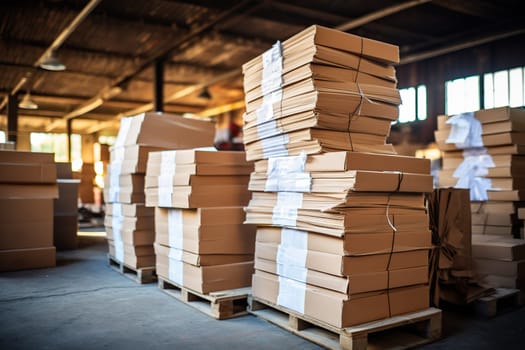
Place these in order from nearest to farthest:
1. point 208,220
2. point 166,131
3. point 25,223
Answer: point 208,220 → point 166,131 → point 25,223

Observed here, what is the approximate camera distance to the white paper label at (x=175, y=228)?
187 inches

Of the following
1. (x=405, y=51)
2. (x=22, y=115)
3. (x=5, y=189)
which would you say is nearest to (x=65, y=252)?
(x=5, y=189)

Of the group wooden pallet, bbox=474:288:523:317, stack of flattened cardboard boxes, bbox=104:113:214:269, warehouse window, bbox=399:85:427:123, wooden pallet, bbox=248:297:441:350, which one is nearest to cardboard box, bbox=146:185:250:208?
stack of flattened cardboard boxes, bbox=104:113:214:269

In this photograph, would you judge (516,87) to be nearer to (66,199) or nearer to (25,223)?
(66,199)

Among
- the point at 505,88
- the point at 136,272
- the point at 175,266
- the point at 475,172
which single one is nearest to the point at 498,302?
the point at 475,172

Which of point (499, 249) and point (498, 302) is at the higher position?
point (499, 249)

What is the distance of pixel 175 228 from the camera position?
483 cm

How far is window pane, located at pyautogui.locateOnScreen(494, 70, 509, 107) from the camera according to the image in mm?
10148

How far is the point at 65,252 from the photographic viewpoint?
7.97 meters

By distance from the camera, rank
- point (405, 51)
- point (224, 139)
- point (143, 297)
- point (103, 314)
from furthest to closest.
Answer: point (224, 139) < point (405, 51) < point (143, 297) < point (103, 314)

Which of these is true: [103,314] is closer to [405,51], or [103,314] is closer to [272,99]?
[272,99]

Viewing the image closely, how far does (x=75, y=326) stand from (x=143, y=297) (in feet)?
3.39

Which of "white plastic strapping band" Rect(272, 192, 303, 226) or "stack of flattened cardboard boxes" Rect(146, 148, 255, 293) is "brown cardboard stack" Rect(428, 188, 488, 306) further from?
"stack of flattened cardboard boxes" Rect(146, 148, 255, 293)

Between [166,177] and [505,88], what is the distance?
825 cm
